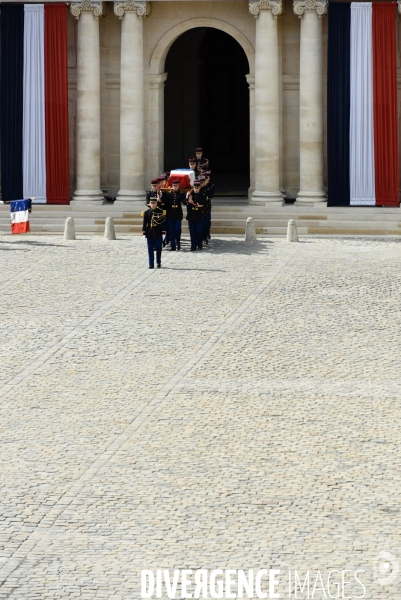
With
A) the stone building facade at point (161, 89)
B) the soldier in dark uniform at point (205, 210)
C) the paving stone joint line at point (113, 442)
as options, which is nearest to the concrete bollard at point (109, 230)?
the soldier in dark uniform at point (205, 210)

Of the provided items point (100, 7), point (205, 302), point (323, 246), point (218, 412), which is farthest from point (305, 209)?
point (218, 412)

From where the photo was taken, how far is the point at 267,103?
1608 inches

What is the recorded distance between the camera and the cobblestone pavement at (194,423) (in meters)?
15.4

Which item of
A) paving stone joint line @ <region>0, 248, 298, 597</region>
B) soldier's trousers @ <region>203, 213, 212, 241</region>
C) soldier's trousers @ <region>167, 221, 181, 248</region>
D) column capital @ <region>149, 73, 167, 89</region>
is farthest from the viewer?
column capital @ <region>149, 73, 167, 89</region>

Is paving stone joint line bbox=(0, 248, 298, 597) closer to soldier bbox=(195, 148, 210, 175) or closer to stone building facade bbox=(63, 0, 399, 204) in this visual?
soldier bbox=(195, 148, 210, 175)

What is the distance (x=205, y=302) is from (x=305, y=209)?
12.1 m

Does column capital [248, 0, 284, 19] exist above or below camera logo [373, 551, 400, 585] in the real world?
above

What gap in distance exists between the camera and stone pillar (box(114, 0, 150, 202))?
134ft

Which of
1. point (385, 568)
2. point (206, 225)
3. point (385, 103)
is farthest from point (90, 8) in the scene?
point (385, 568)

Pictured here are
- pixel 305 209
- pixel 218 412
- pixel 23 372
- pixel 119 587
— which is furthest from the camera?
pixel 305 209

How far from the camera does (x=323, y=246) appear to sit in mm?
37438

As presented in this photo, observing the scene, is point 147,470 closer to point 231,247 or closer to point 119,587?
point 119,587

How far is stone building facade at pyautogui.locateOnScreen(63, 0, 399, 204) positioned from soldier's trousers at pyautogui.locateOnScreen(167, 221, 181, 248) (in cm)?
558

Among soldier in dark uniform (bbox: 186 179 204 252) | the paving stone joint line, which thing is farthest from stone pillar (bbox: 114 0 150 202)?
the paving stone joint line
